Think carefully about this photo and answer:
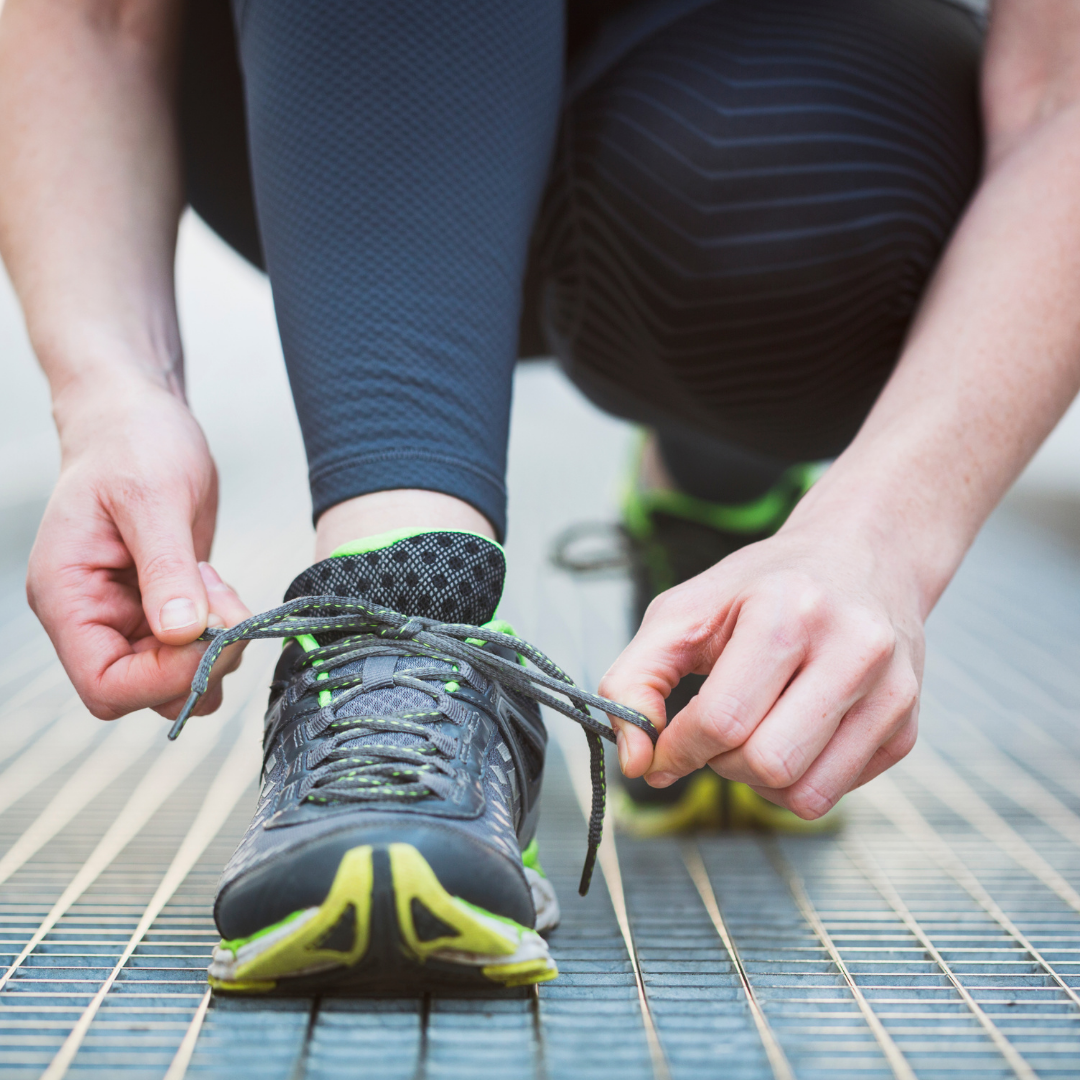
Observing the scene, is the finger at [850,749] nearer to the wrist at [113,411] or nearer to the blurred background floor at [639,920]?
the blurred background floor at [639,920]

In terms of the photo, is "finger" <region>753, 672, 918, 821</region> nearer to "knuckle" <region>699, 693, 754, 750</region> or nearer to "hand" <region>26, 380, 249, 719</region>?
"knuckle" <region>699, 693, 754, 750</region>

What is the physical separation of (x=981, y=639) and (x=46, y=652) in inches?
44.8

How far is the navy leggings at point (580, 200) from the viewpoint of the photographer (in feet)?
1.74

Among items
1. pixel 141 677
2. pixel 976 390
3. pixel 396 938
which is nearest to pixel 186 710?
pixel 141 677

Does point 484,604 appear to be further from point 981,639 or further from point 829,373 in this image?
point 981,639

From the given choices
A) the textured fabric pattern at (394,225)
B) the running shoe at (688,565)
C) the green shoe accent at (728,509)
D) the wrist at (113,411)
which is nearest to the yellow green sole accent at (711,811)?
the running shoe at (688,565)

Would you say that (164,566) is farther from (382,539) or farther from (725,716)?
(725,716)

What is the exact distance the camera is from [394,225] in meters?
0.54

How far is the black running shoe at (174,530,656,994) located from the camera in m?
0.37

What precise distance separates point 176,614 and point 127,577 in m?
0.07

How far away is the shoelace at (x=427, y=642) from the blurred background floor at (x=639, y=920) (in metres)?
0.10

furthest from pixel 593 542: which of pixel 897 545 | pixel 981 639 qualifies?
pixel 897 545

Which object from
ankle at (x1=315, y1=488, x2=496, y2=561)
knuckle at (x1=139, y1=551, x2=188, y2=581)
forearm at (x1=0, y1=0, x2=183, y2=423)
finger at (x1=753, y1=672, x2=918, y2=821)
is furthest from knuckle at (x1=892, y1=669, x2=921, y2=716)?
forearm at (x1=0, y1=0, x2=183, y2=423)

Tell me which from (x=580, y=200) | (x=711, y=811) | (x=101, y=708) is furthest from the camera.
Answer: (x=711, y=811)
